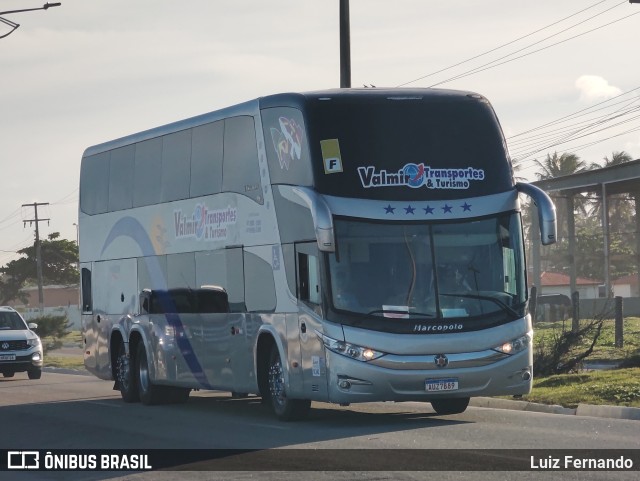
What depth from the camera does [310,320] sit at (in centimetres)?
1762

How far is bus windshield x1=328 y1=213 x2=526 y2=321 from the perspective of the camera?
56.1ft

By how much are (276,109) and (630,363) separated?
988cm

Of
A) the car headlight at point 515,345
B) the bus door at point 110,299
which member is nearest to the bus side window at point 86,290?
the bus door at point 110,299

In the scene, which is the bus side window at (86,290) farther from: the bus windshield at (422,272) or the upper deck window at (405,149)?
the bus windshield at (422,272)

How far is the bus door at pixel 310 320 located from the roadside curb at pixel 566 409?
407 cm

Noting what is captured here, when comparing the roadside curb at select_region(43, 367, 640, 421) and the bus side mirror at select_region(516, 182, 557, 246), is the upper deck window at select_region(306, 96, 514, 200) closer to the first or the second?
the bus side mirror at select_region(516, 182, 557, 246)

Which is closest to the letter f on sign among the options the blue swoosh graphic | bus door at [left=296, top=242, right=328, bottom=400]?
bus door at [left=296, top=242, right=328, bottom=400]

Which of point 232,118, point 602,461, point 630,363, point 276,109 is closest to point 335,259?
point 276,109

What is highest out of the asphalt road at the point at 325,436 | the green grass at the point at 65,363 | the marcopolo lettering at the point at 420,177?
the marcopolo lettering at the point at 420,177

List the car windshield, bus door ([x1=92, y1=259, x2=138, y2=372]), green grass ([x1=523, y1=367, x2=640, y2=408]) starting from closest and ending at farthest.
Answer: green grass ([x1=523, y1=367, x2=640, y2=408])
bus door ([x1=92, y1=259, x2=138, y2=372])
the car windshield

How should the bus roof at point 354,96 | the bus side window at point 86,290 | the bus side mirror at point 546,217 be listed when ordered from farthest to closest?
the bus side window at point 86,290, the bus roof at point 354,96, the bus side mirror at point 546,217

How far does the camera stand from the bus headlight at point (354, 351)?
1691cm

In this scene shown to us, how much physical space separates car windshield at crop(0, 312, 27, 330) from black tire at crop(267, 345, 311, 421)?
57.2 ft

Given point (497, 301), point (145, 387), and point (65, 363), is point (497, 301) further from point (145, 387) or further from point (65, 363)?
point (65, 363)
